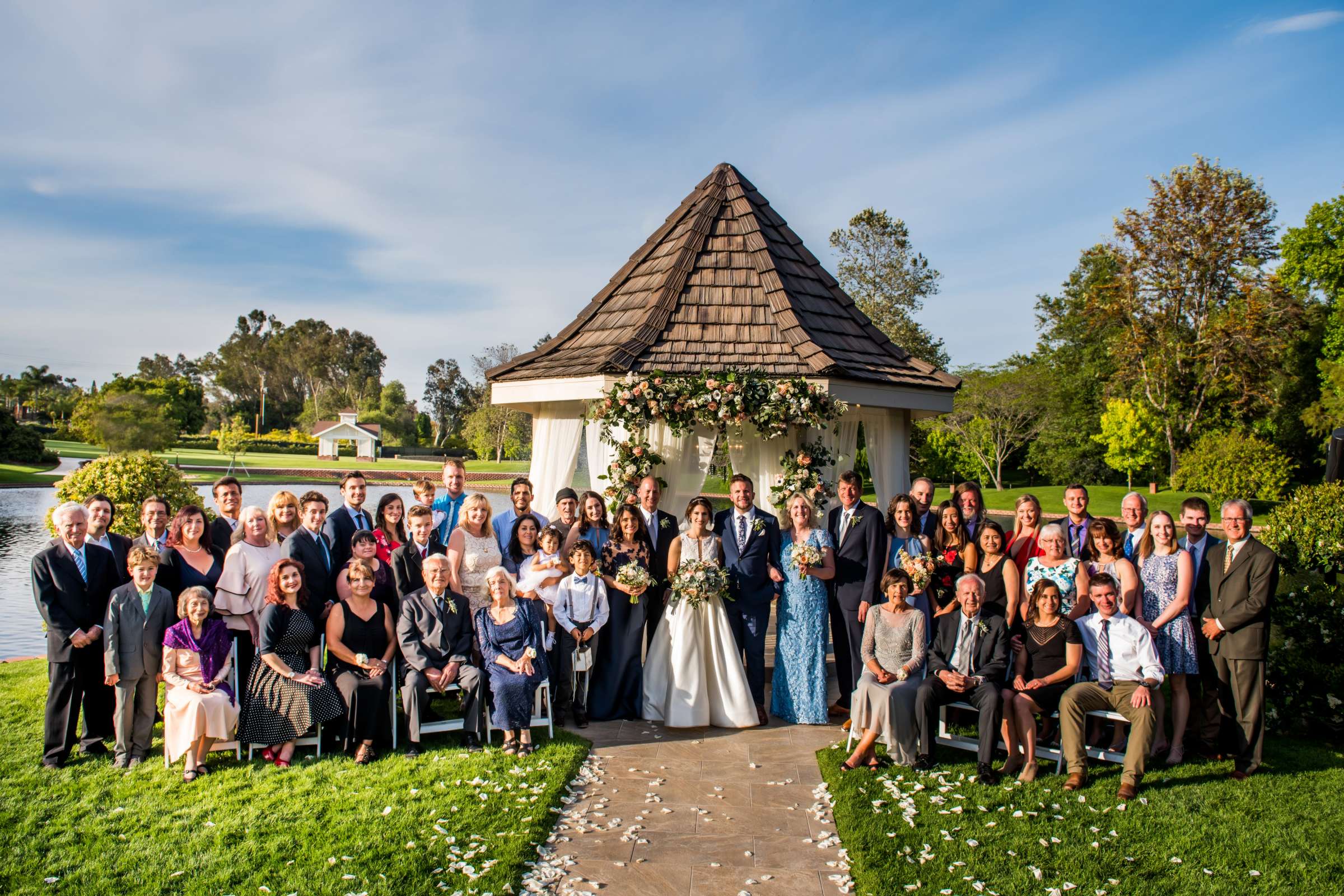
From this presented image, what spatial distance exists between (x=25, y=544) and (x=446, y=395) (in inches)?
2244

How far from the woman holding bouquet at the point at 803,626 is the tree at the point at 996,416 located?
2935 cm

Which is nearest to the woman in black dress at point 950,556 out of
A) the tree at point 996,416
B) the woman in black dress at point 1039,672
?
the woman in black dress at point 1039,672

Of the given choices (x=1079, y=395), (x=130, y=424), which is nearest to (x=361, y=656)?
(x=1079, y=395)

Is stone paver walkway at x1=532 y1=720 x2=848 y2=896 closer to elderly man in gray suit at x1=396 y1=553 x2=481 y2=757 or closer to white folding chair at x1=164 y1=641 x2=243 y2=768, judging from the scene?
elderly man in gray suit at x1=396 y1=553 x2=481 y2=757

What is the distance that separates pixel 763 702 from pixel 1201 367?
31243 mm

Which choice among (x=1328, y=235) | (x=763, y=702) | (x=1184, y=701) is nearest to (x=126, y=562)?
(x=763, y=702)

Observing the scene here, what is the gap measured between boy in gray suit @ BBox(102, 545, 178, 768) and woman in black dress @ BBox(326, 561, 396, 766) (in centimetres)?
102

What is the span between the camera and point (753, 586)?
6.52 m

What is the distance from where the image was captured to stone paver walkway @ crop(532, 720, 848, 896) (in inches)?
157

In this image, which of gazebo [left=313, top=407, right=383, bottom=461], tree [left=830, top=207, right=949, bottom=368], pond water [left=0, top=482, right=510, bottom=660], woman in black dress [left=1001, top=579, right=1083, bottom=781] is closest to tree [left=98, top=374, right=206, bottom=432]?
gazebo [left=313, top=407, right=383, bottom=461]

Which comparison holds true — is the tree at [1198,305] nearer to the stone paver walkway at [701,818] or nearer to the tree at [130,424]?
the stone paver walkway at [701,818]

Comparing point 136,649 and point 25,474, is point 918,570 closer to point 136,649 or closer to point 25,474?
point 136,649

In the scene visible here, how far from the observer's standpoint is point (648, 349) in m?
8.15

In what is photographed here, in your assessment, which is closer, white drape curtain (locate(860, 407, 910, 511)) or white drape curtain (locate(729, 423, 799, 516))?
white drape curtain (locate(729, 423, 799, 516))
